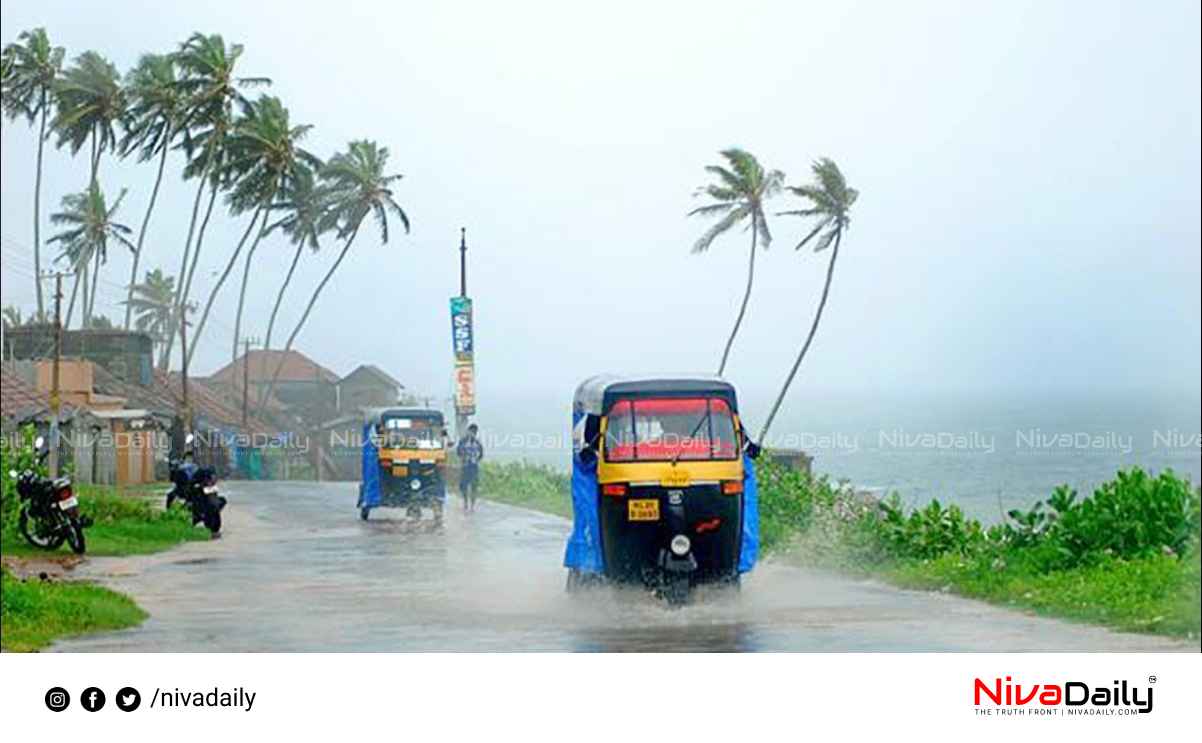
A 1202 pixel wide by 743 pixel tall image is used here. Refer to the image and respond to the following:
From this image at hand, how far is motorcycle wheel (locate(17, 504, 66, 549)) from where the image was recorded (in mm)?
8516

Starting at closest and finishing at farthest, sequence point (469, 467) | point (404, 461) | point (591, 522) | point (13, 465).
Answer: point (13, 465)
point (591, 522)
point (469, 467)
point (404, 461)

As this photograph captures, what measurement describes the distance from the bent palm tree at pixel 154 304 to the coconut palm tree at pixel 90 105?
1.67ft

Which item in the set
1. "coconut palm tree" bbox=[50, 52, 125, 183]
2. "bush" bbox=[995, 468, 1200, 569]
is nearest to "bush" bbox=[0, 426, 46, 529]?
"coconut palm tree" bbox=[50, 52, 125, 183]

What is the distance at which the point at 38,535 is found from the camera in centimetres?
857

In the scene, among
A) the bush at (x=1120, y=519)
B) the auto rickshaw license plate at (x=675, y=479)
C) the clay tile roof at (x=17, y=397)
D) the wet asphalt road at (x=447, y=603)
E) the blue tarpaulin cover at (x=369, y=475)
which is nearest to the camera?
the wet asphalt road at (x=447, y=603)

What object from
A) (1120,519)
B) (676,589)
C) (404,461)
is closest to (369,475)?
(404,461)

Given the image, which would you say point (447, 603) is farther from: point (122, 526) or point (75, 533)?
point (75, 533)

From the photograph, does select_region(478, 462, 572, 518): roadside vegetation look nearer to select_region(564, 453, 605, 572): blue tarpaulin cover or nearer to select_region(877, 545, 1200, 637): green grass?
select_region(564, 453, 605, 572): blue tarpaulin cover

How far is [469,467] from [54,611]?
3124 millimetres
